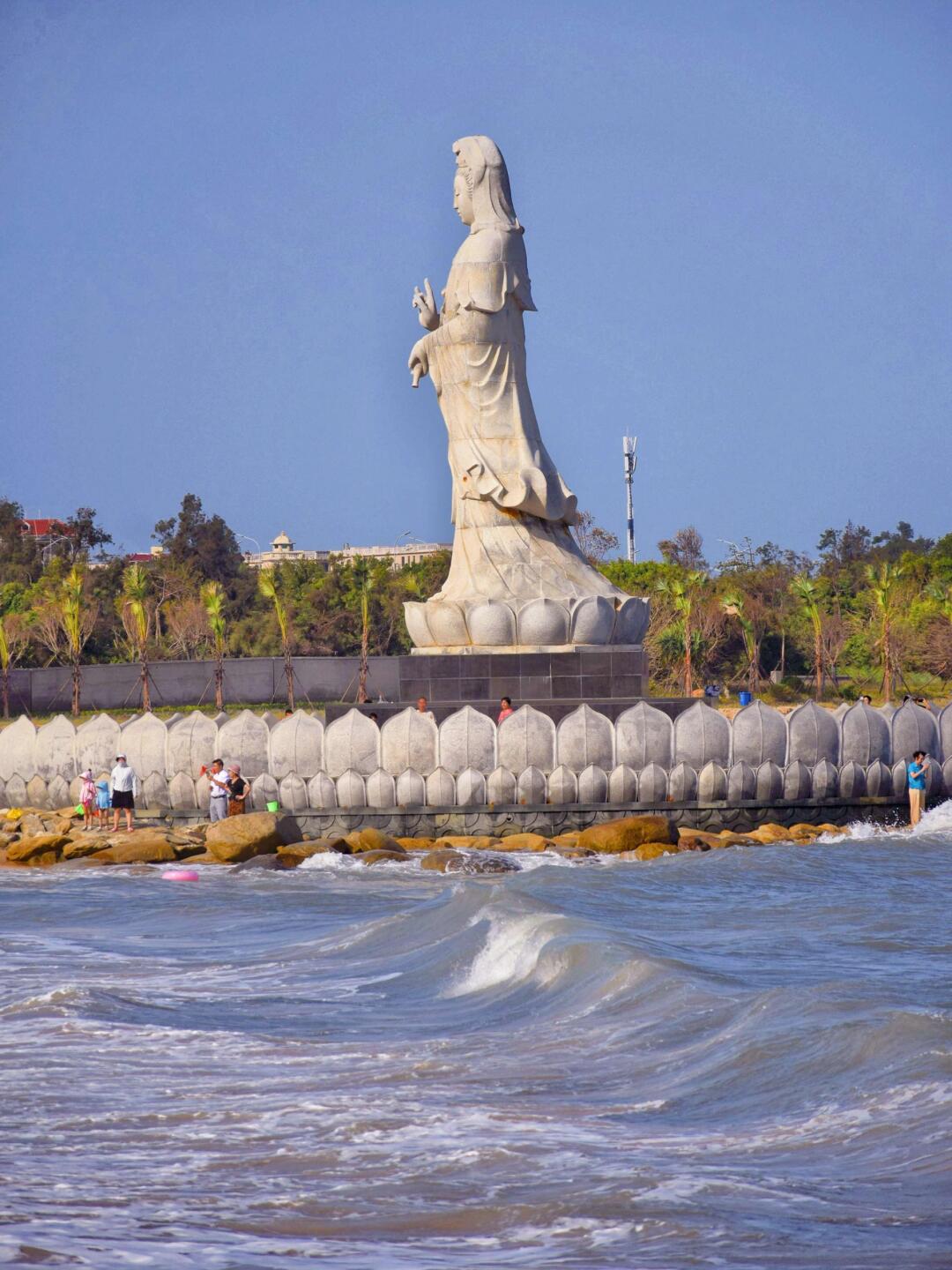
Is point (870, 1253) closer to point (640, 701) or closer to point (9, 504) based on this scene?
point (640, 701)

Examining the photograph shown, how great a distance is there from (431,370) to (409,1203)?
16.0 m

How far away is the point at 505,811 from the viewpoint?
17.1 m

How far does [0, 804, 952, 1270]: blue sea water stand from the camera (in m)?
5.76

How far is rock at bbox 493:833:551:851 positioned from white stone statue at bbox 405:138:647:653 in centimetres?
317

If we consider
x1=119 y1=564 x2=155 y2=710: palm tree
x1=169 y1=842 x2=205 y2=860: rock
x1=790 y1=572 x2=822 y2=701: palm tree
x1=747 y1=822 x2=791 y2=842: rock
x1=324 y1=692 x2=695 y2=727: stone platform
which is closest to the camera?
x1=747 y1=822 x2=791 y2=842: rock

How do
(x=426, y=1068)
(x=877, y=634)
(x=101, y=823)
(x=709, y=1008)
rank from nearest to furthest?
(x=426, y=1068) < (x=709, y=1008) < (x=101, y=823) < (x=877, y=634)

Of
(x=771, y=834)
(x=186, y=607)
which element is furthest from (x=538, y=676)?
(x=186, y=607)

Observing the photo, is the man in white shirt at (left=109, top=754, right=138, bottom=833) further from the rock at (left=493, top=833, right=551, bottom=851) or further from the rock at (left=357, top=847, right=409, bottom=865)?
the rock at (left=493, top=833, right=551, bottom=851)

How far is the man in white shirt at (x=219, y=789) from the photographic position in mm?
17578

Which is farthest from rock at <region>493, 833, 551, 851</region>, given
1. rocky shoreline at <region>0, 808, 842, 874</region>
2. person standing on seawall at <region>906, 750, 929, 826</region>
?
person standing on seawall at <region>906, 750, 929, 826</region>

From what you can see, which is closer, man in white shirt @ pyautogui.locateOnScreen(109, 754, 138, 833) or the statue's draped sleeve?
man in white shirt @ pyautogui.locateOnScreen(109, 754, 138, 833)

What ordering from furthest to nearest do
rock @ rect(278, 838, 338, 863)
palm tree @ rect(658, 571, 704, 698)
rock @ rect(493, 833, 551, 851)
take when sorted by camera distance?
palm tree @ rect(658, 571, 704, 698) < rock @ rect(278, 838, 338, 863) < rock @ rect(493, 833, 551, 851)

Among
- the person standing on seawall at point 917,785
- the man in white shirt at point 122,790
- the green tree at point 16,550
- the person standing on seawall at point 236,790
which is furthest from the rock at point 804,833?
the green tree at point 16,550

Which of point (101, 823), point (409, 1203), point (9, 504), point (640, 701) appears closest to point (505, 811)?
point (640, 701)
